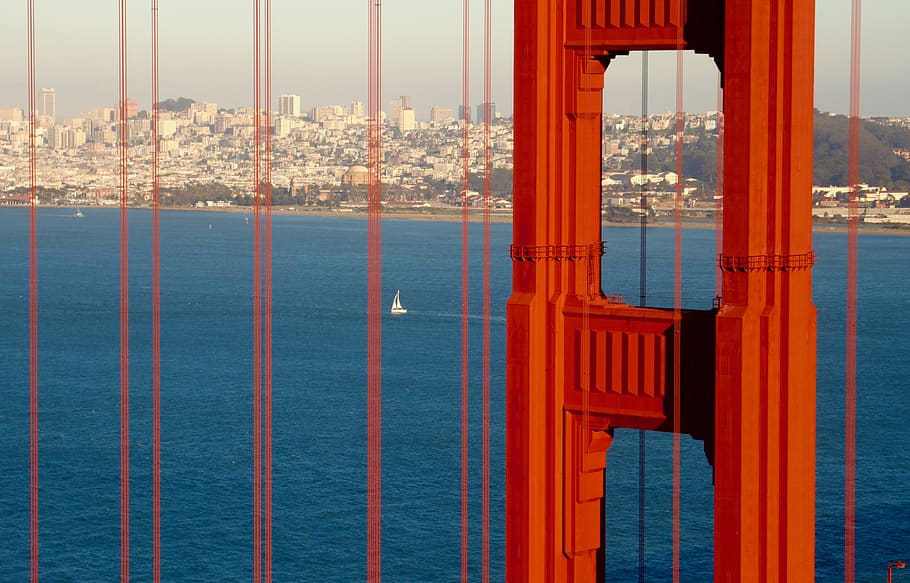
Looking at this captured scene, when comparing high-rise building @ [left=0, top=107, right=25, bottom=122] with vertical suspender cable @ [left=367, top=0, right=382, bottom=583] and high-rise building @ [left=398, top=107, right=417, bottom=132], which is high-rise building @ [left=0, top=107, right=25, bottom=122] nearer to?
high-rise building @ [left=398, top=107, right=417, bottom=132]

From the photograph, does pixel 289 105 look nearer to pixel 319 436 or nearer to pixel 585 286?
pixel 319 436

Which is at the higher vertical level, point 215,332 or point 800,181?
point 800,181

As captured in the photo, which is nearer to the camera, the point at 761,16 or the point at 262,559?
the point at 761,16

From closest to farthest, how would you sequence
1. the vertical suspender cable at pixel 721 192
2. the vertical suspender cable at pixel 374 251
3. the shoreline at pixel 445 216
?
the vertical suspender cable at pixel 721 192 → the vertical suspender cable at pixel 374 251 → the shoreline at pixel 445 216

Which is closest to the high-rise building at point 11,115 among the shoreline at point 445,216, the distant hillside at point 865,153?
the shoreline at point 445,216

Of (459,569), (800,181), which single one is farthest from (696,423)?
(459,569)

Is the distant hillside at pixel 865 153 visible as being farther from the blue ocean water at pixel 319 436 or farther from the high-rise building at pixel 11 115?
the high-rise building at pixel 11 115

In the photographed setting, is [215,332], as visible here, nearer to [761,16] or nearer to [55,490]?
[55,490]
